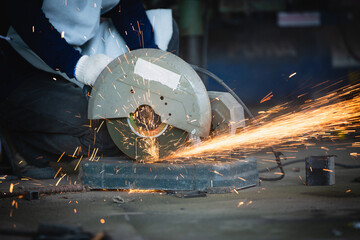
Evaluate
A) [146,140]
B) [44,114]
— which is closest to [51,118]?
[44,114]

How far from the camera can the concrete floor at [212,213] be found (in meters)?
1.91

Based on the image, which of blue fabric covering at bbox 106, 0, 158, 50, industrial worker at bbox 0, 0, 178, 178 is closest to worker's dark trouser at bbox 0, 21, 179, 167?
industrial worker at bbox 0, 0, 178, 178

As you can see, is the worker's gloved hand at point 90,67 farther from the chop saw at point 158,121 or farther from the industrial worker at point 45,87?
the industrial worker at point 45,87

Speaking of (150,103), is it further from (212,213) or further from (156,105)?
(212,213)

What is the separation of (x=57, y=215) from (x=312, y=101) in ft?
21.0

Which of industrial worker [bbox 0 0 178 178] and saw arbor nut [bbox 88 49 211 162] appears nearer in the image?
saw arbor nut [bbox 88 49 211 162]

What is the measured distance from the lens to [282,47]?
1035cm

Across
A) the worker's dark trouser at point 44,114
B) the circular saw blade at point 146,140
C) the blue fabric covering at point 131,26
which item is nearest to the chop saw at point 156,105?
the circular saw blade at point 146,140

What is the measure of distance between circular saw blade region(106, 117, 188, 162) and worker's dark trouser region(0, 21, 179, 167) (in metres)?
0.41

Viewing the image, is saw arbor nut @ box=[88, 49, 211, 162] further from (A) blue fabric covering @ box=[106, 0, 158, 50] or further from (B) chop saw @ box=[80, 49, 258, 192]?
(A) blue fabric covering @ box=[106, 0, 158, 50]

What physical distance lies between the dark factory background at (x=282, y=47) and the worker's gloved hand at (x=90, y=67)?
22.4ft

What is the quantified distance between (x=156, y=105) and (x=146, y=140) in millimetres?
217

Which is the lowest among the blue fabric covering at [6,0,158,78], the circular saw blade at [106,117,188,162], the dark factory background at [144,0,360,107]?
the circular saw blade at [106,117,188,162]

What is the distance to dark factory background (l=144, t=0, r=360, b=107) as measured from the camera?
994 centimetres
